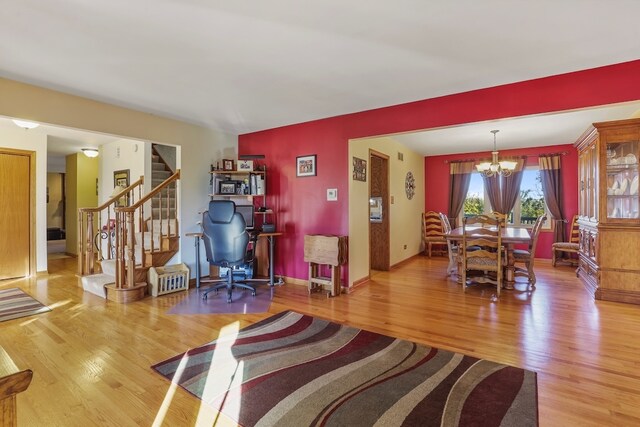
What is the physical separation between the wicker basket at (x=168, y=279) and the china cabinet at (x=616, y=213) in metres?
5.24

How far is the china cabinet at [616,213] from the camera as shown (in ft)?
12.2

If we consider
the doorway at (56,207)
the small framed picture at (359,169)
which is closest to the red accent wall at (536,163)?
the small framed picture at (359,169)

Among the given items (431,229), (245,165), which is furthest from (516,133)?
(245,165)

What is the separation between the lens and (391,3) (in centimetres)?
188

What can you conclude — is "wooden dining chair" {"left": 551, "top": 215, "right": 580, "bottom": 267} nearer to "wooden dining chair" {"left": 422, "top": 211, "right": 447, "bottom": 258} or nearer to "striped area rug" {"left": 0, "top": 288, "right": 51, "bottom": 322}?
"wooden dining chair" {"left": 422, "top": 211, "right": 447, "bottom": 258}

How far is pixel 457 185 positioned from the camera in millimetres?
7160

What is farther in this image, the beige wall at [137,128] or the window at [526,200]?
the window at [526,200]

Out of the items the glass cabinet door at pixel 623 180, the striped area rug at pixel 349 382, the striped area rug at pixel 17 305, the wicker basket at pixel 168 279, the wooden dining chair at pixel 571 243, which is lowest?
the striped area rug at pixel 349 382

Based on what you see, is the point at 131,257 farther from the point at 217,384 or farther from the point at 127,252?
the point at 217,384

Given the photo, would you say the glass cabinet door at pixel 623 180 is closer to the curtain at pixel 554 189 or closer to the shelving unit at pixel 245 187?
the curtain at pixel 554 189

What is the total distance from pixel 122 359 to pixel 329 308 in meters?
2.00

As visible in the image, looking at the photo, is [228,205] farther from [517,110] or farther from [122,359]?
[517,110]

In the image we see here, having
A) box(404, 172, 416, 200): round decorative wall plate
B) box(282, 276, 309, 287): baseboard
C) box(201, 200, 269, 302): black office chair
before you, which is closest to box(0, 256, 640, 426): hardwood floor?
box(282, 276, 309, 287): baseboard

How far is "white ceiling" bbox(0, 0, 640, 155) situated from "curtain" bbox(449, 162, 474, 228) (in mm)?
4253
